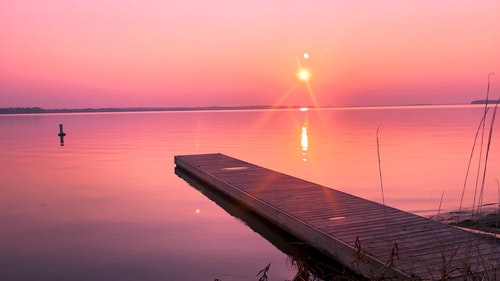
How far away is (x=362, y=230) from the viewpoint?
7383 millimetres

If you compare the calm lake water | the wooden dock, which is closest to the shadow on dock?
the calm lake water

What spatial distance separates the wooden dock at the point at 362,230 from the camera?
18.0 feet

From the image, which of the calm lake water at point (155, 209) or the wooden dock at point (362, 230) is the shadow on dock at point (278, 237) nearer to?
the calm lake water at point (155, 209)

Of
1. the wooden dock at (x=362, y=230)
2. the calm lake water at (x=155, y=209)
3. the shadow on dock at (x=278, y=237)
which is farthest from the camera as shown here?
the calm lake water at (x=155, y=209)

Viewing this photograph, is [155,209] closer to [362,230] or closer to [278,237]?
[278,237]

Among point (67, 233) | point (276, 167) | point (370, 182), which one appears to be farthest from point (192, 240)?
point (276, 167)

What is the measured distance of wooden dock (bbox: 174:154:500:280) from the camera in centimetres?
548

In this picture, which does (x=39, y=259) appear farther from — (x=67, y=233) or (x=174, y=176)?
(x=174, y=176)

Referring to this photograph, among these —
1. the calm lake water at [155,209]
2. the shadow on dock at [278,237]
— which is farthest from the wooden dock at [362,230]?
the calm lake water at [155,209]

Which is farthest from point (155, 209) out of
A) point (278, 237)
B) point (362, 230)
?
point (362, 230)

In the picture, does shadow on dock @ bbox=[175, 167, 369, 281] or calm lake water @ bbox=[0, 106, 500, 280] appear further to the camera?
calm lake water @ bbox=[0, 106, 500, 280]

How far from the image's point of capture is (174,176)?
18.3 m

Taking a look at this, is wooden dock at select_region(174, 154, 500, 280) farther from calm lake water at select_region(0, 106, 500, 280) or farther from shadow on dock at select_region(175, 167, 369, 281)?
calm lake water at select_region(0, 106, 500, 280)

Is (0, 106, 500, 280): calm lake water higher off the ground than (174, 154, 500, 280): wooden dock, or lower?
lower
